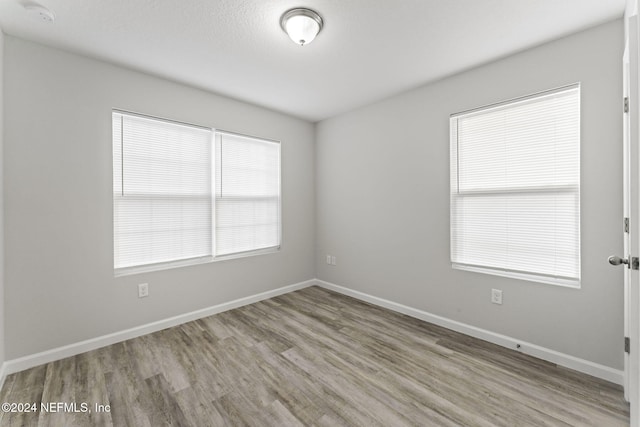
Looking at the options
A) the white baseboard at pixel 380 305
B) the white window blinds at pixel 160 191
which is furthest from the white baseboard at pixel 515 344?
the white window blinds at pixel 160 191

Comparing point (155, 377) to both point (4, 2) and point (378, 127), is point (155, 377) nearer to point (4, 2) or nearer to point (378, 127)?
point (4, 2)

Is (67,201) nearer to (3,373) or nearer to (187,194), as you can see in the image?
(187,194)

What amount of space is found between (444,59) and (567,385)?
105 inches

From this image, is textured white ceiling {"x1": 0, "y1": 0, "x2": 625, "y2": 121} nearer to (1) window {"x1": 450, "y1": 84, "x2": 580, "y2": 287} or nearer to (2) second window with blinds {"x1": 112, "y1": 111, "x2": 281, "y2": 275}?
(1) window {"x1": 450, "y1": 84, "x2": 580, "y2": 287}

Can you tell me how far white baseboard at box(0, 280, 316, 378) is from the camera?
2035 millimetres

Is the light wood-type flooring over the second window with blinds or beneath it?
beneath

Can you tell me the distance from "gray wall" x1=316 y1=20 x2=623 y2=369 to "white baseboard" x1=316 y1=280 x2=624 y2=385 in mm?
49

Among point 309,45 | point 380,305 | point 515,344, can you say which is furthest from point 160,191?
point 515,344

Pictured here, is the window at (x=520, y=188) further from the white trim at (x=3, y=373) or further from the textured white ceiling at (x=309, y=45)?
the white trim at (x=3, y=373)

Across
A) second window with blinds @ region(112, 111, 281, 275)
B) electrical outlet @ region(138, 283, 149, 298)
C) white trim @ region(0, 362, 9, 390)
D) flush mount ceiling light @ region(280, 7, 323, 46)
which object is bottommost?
white trim @ region(0, 362, 9, 390)

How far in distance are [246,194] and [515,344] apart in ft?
10.3

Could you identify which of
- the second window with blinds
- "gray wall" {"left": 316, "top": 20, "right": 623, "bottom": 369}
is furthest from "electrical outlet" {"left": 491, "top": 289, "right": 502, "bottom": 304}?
the second window with blinds

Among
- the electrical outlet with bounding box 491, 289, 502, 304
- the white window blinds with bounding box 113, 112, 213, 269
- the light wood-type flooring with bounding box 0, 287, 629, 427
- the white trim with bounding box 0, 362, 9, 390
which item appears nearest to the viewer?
the light wood-type flooring with bounding box 0, 287, 629, 427

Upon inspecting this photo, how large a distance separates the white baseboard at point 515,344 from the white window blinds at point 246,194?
1678 mm
